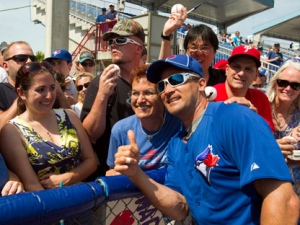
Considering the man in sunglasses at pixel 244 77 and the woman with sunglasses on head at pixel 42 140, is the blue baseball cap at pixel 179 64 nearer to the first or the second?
the woman with sunglasses on head at pixel 42 140

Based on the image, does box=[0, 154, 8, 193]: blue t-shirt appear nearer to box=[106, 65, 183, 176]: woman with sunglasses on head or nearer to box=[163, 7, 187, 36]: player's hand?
box=[106, 65, 183, 176]: woman with sunglasses on head

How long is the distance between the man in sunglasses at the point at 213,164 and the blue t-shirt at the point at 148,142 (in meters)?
0.27

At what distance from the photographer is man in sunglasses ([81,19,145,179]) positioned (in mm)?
2703

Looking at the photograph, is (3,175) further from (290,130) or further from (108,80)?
(290,130)

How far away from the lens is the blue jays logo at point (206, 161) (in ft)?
5.65

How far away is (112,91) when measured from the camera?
271 cm

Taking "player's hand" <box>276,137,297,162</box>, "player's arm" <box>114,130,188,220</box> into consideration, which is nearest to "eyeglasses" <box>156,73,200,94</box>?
"player's arm" <box>114,130,188,220</box>

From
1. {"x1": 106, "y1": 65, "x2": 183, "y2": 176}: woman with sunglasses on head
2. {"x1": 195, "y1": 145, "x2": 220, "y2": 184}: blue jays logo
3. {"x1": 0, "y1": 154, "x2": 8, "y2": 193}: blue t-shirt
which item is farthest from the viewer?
{"x1": 106, "y1": 65, "x2": 183, "y2": 176}: woman with sunglasses on head

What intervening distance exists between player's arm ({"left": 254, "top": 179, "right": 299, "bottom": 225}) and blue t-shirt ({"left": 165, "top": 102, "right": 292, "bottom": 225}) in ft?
0.15

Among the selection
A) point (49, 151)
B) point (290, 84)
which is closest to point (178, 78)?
point (49, 151)

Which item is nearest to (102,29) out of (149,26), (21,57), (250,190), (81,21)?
(81,21)

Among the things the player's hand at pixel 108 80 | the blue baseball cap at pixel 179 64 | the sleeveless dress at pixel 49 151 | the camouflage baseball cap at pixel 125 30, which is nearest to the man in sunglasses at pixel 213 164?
the blue baseball cap at pixel 179 64

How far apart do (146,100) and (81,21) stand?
18059 mm

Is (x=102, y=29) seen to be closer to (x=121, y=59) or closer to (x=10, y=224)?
(x=121, y=59)
